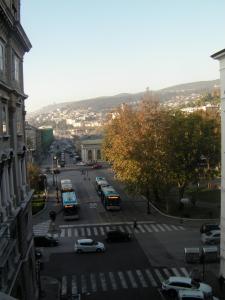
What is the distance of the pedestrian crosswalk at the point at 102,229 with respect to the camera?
160 feet

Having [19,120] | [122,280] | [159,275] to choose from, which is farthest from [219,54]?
[122,280]

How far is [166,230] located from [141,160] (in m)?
9.41

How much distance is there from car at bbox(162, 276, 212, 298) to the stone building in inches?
336

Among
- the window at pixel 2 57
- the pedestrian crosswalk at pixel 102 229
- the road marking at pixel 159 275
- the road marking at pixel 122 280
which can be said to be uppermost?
the window at pixel 2 57

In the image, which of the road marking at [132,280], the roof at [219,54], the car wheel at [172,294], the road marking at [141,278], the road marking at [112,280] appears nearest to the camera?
the roof at [219,54]

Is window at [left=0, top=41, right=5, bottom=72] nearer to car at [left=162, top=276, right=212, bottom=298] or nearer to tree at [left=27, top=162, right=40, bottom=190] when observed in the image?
car at [left=162, top=276, right=212, bottom=298]

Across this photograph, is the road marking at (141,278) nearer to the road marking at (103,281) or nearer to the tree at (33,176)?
the road marking at (103,281)

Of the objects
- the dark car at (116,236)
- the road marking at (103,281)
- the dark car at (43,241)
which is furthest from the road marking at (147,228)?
the road marking at (103,281)

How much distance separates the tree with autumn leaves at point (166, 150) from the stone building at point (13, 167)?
27.7 meters

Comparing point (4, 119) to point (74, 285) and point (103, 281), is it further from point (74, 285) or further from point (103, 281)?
point (103, 281)

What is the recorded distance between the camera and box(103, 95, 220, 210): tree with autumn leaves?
54125 mm

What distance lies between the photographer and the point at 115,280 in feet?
113

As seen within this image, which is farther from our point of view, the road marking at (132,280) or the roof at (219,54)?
the road marking at (132,280)

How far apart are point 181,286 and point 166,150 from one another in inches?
979
